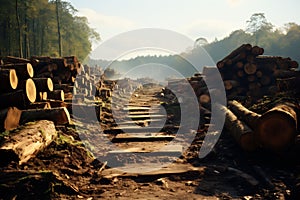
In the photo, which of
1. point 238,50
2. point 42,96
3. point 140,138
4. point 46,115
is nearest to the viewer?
point 46,115

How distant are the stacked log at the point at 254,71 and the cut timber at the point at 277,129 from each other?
20.9ft

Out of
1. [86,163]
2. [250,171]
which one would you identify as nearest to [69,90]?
[86,163]

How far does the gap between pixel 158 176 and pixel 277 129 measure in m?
2.32

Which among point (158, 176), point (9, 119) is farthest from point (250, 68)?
point (9, 119)

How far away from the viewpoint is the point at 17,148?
427 cm

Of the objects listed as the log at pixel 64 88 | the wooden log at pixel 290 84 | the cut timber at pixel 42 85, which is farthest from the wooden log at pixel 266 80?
the cut timber at pixel 42 85

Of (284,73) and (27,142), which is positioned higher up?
(284,73)

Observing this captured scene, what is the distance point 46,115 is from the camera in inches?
253

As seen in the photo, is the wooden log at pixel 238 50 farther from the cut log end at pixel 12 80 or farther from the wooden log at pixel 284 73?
the cut log end at pixel 12 80

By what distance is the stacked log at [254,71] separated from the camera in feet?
36.6

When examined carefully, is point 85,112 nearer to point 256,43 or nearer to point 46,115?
point 46,115

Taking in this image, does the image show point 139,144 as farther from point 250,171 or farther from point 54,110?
point 250,171

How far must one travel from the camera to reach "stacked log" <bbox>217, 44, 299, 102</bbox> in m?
11.1

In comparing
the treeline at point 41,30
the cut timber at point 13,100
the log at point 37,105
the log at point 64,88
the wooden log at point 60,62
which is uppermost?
the treeline at point 41,30
